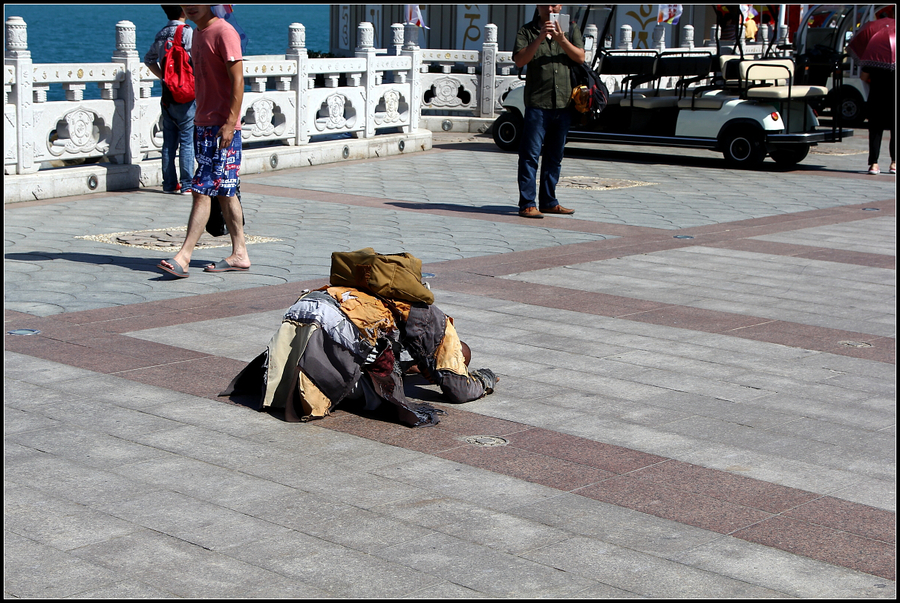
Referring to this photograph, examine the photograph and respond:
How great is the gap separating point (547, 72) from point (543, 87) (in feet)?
0.50

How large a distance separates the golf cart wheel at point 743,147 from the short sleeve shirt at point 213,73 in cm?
999

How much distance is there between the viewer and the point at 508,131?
58.4 ft

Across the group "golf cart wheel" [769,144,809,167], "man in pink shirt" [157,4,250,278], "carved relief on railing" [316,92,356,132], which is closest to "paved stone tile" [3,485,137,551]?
"man in pink shirt" [157,4,250,278]

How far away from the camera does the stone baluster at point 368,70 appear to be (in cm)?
1645

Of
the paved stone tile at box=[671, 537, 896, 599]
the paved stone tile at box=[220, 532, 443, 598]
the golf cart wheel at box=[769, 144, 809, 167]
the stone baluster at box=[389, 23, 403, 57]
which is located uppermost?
the stone baluster at box=[389, 23, 403, 57]

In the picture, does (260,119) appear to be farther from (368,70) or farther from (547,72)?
(547,72)

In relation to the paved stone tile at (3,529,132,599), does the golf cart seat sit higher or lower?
higher

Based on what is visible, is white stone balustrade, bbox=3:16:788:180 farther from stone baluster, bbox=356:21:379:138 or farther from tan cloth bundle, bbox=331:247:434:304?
tan cloth bundle, bbox=331:247:434:304

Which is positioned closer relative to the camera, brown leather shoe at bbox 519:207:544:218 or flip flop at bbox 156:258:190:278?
flip flop at bbox 156:258:190:278

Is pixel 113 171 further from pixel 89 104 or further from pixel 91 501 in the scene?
pixel 91 501

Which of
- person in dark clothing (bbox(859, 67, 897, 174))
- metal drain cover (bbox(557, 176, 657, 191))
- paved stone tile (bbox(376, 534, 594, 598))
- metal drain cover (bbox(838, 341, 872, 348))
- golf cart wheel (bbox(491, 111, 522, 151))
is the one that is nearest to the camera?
paved stone tile (bbox(376, 534, 594, 598))

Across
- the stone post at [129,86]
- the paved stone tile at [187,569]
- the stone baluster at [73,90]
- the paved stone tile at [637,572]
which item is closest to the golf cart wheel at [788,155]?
the stone post at [129,86]

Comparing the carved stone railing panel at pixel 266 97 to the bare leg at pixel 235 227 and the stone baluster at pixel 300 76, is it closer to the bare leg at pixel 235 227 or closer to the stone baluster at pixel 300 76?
the stone baluster at pixel 300 76

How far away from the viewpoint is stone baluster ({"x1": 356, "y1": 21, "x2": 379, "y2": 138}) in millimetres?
16453
